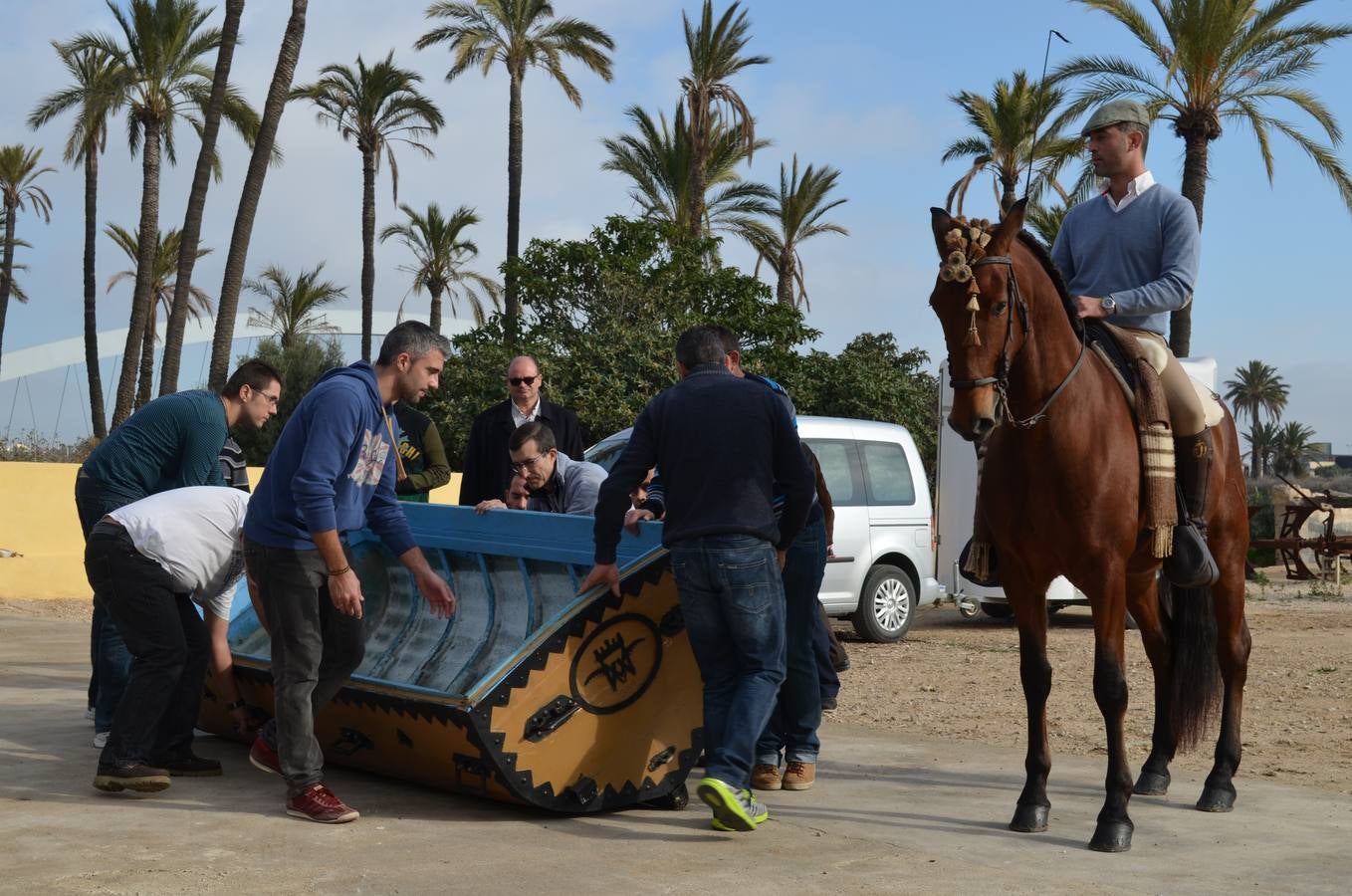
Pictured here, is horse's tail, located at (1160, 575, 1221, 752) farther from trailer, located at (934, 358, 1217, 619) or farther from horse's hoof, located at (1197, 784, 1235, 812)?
trailer, located at (934, 358, 1217, 619)

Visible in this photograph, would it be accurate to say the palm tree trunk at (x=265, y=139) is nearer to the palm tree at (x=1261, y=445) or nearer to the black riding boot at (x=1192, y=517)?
the black riding boot at (x=1192, y=517)

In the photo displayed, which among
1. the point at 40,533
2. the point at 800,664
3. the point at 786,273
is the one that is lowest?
the point at 800,664

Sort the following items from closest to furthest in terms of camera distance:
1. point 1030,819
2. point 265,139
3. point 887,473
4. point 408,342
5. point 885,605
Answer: point 1030,819, point 408,342, point 885,605, point 887,473, point 265,139

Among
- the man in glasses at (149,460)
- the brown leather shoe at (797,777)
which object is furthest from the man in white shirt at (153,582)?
the brown leather shoe at (797,777)

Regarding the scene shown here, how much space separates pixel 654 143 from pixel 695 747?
102 feet

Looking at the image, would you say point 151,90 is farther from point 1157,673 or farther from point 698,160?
point 1157,673

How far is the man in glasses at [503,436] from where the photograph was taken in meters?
8.41

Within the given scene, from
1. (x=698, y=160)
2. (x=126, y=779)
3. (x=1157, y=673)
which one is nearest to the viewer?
(x=126, y=779)

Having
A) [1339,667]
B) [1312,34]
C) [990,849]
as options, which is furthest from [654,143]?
[990,849]

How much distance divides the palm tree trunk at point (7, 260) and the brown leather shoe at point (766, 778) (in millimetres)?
45843

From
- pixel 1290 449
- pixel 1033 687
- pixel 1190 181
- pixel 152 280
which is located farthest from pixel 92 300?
pixel 1290 449

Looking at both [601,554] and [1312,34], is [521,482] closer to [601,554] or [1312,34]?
[601,554]

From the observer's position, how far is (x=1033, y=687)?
6.17m

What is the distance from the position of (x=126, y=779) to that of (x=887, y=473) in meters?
9.65
